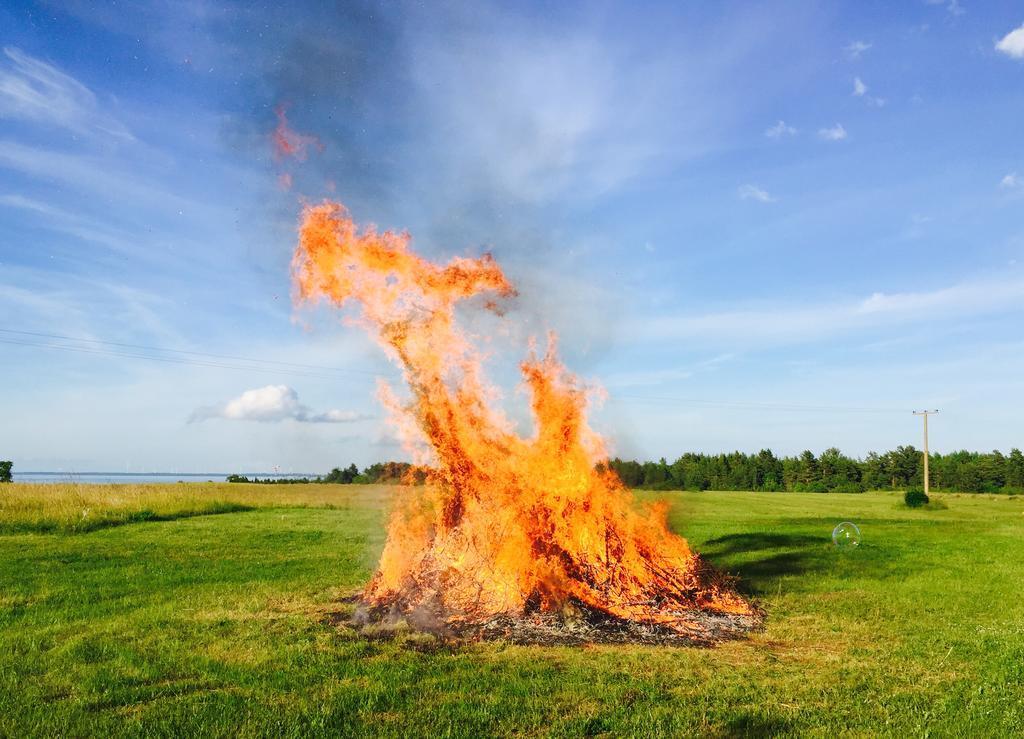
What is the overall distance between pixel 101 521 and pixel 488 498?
70.5ft

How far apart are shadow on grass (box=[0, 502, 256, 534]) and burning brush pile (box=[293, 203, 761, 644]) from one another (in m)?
17.6

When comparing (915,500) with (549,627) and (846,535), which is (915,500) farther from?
(549,627)

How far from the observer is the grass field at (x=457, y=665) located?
6.82 m

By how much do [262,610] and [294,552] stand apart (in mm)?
8510

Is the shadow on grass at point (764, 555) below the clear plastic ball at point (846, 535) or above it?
below

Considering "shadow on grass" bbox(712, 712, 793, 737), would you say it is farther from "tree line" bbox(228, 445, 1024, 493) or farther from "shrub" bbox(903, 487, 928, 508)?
"tree line" bbox(228, 445, 1024, 493)

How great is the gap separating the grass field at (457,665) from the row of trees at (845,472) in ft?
270

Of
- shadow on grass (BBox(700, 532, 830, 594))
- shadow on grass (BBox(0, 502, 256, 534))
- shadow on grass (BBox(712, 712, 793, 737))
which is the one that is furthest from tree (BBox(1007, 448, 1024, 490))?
shadow on grass (BBox(712, 712, 793, 737))

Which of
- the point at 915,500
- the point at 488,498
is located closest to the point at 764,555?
the point at 488,498

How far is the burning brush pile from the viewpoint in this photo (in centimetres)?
1161

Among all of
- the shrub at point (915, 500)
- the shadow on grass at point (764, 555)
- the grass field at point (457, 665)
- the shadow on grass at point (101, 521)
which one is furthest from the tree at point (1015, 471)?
the shadow on grass at point (101, 521)

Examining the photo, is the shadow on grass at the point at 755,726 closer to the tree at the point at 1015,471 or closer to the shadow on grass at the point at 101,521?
the shadow on grass at the point at 101,521

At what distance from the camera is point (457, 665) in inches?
341

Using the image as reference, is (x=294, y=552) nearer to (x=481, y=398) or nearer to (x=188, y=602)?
(x=188, y=602)
